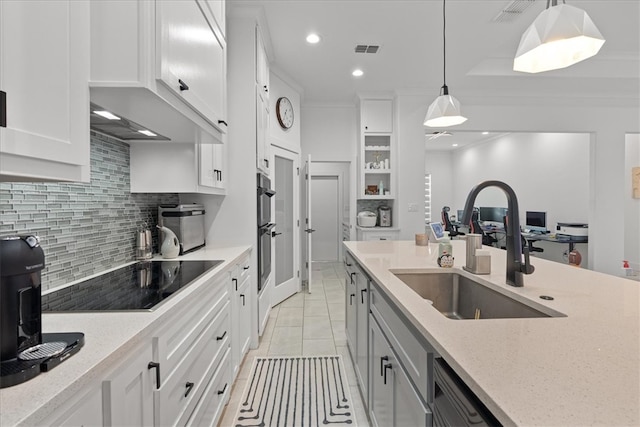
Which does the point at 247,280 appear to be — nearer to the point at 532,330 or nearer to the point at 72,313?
the point at 72,313

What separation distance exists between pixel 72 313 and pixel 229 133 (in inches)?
80.3

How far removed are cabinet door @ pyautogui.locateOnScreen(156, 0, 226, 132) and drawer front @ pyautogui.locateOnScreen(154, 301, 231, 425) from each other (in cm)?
110

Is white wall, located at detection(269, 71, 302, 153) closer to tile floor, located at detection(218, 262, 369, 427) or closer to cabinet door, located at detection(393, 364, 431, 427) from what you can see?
tile floor, located at detection(218, 262, 369, 427)

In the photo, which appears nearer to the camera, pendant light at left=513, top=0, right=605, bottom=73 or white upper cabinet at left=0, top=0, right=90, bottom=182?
white upper cabinet at left=0, top=0, right=90, bottom=182

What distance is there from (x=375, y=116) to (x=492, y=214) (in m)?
4.59

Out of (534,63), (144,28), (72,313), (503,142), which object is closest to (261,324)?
(72,313)

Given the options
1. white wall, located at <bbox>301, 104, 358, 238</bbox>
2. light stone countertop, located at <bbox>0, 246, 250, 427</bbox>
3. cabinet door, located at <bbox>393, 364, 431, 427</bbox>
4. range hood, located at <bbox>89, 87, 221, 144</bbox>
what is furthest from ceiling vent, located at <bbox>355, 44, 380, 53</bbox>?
cabinet door, located at <bbox>393, 364, 431, 427</bbox>

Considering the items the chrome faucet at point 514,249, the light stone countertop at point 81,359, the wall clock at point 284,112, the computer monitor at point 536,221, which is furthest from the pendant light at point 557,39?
the computer monitor at point 536,221

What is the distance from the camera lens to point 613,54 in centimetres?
401

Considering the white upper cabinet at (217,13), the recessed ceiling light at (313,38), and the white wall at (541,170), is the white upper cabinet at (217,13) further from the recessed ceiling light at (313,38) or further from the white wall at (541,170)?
the white wall at (541,170)

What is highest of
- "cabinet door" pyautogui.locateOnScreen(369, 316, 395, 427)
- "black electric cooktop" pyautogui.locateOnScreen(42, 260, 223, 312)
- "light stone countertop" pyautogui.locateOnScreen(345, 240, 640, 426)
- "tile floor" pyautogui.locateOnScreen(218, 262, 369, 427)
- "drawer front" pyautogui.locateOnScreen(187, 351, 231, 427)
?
"light stone countertop" pyautogui.locateOnScreen(345, 240, 640, 426)

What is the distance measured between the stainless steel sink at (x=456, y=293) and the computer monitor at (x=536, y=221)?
548 centimetres

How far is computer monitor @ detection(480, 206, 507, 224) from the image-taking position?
750cm

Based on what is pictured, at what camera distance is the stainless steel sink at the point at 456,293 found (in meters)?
1.42
